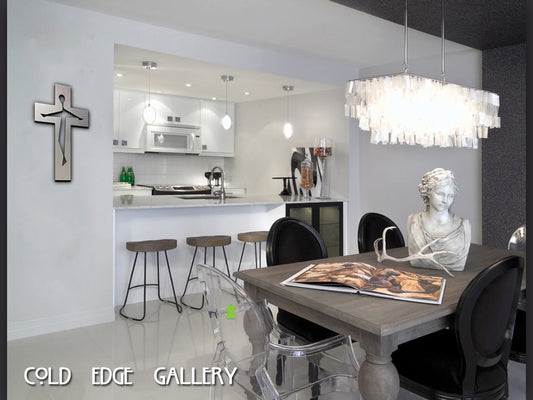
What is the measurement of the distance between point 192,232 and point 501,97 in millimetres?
3395

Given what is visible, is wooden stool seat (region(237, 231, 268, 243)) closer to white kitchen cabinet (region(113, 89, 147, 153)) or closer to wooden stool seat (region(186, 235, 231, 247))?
wooden stool seat (region(186, 235, 231, 247))

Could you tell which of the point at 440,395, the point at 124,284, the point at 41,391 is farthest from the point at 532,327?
the point at 124,284

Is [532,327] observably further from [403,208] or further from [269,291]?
[403,208]

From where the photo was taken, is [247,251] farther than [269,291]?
Yes

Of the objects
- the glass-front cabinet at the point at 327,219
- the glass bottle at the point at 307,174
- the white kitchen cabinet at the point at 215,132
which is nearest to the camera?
the glass-front cabinet at the point at 327,219

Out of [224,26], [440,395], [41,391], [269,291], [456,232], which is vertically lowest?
[41,391]

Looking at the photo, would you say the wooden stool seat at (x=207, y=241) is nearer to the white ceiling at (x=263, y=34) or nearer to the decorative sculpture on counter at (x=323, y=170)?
the white ceiling at (x=263, y=34)

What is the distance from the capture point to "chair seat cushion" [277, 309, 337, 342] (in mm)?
2115

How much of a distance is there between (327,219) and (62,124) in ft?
10.8

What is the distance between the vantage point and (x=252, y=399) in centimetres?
194

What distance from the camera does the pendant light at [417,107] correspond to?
240 cm

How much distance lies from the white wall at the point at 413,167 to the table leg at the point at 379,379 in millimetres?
3520

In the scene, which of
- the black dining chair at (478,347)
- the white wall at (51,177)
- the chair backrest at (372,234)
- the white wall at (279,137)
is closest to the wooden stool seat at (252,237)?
the white wall at (51,177)

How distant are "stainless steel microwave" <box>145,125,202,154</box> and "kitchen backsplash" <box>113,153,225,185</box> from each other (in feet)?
1.62
